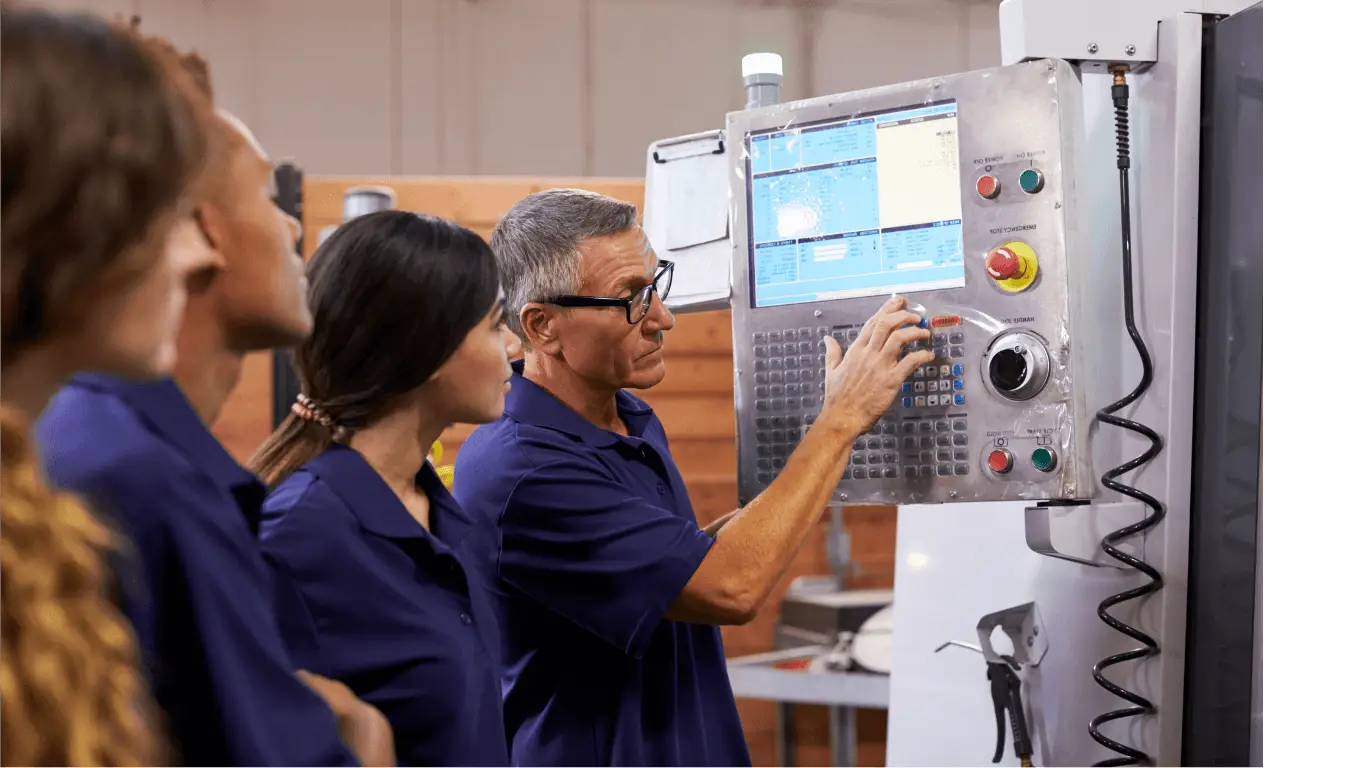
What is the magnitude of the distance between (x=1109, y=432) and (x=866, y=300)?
36 cm

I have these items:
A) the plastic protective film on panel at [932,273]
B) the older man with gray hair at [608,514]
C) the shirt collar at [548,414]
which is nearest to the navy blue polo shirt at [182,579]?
the older man with gray hair at [608,514]

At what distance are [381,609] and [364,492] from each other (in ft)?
0.35

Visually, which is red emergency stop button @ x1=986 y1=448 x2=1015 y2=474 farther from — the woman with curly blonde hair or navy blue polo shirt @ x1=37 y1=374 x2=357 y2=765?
the woman with curly blonde hair

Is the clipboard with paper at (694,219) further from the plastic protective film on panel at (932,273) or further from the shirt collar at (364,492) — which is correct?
the shirt collar at (364,492)

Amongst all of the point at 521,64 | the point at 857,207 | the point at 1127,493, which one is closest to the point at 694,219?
the point at 857,207

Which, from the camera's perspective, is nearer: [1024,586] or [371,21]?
[1024,586]

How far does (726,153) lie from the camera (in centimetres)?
178

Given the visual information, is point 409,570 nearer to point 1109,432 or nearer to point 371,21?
point 1109,432

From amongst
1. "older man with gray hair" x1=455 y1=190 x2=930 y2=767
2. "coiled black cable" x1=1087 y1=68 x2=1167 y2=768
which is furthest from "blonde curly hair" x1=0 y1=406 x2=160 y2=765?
"coiled black cable" x1=1087 y1=68 x2=1167 y2=768

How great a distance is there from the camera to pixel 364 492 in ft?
3.59

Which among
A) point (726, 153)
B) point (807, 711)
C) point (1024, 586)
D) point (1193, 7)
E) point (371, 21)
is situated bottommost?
point (807, 711)

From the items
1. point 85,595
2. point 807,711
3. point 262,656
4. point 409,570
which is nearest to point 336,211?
point 807,711

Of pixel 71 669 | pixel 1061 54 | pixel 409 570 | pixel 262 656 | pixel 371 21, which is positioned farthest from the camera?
pixel 371 21

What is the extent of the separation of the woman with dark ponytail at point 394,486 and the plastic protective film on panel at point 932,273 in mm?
532
